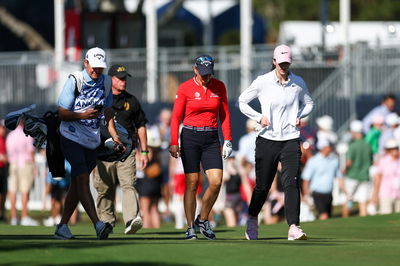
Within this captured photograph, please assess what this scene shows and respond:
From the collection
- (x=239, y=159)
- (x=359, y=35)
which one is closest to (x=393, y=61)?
(x=239, y=159)

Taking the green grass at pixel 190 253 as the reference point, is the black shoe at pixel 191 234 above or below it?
below

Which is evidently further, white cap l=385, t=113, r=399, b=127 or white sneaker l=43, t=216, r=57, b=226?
white cap l=385, t=113, r=399, b=127

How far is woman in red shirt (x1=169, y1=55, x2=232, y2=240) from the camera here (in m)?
13.7

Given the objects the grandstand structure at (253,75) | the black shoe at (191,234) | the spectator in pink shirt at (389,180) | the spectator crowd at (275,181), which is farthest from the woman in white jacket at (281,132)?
the grandstand structure at (253,75)

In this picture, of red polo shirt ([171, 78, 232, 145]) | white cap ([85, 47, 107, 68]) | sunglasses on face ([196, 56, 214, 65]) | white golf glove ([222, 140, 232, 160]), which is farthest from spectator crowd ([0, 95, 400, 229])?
white cap ([85, 47, 107, 68])

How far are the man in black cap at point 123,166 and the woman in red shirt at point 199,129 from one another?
4.71 feet

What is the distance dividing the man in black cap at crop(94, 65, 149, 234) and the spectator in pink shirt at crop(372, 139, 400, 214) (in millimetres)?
7666

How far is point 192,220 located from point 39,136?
2031mm

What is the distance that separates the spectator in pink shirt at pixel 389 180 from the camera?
22.0 meters

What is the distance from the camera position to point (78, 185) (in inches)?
506

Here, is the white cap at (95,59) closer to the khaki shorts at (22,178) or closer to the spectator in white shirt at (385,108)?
the khaki shorts at (22,178)

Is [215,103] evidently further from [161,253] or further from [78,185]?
[161,253]

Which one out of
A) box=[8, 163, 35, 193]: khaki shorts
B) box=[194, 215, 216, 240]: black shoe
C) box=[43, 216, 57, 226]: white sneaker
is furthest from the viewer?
box=[8, 163, 35, 193]: khaki shorts

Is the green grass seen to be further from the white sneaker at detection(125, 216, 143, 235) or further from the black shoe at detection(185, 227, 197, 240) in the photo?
the white sneaker at detection(125, 216, 143, 235)
